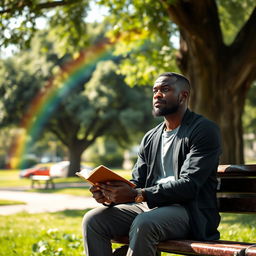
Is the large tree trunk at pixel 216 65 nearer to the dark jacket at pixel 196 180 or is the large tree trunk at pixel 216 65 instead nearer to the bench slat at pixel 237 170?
the bench slat at pixel 237 170

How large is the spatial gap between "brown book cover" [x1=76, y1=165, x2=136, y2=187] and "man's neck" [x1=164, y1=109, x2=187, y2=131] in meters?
0.66

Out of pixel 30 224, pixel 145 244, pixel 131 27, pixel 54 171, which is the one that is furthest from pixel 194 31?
pixel 54 171

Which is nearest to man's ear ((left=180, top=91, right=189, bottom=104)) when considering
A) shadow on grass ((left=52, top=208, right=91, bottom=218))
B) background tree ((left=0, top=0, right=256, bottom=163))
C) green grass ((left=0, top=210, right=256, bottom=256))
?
green grass ((left=0, top=210, right=256, bottom=256))

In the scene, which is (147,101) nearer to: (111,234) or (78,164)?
(78,164)

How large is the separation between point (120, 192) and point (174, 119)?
78 centimetres

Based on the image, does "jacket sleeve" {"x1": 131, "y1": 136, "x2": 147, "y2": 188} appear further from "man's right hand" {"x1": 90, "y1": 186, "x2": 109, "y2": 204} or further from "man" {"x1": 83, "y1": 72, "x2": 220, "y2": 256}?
"man's right hand" {"x1": 90, "y1": 186, "x2": 109, "y2": 204}

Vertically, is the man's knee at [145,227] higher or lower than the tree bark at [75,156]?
higher

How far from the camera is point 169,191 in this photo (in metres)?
3.57

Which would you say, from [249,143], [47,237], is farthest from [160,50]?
[249,143]

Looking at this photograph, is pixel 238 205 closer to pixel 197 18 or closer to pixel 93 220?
pixel 93 220

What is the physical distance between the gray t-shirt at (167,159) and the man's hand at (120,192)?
355 millimetres

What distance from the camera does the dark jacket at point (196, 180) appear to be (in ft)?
11.7

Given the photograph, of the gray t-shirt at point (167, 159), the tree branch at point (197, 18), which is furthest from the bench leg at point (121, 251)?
the tree branch at point (197, 18)

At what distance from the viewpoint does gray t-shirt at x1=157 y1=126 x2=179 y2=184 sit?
153 inches
